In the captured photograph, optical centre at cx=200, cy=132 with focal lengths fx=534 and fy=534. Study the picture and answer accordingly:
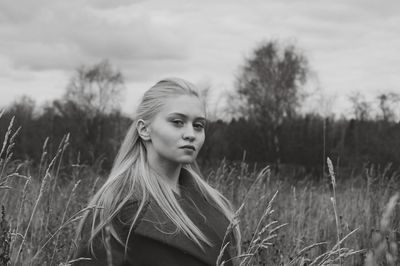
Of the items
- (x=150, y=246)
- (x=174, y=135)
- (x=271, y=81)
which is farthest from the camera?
(x=271, y=81)

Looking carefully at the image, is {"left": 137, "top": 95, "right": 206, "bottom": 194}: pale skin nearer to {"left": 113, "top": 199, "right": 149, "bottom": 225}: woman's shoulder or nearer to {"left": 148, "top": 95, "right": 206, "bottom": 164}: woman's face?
{"left": 148, "top": 95, "right": 206, "bottom": 164}: woman's face

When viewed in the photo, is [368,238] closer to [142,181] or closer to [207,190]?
[207,190]

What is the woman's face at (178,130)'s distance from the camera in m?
2.12

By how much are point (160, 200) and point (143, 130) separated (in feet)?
1.14

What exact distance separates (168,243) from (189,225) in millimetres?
121

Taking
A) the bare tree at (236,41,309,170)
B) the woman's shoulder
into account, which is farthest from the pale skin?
the bare tree at (236,41,309,170)

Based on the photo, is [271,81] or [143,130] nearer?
[143,130]

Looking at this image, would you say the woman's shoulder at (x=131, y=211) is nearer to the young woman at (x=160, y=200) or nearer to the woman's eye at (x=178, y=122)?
the young woman at (x=160, y=200)

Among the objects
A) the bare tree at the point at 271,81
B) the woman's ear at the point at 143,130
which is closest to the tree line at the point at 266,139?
the woman's ear at the point at 143,130

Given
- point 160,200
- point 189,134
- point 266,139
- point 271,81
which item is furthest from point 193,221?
point 271,81

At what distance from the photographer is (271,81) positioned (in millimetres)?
33844

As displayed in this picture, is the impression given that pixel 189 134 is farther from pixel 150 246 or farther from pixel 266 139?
pixel 266 139

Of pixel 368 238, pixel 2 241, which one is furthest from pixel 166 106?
pixel 368 238

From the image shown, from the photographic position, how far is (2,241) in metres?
1.45
